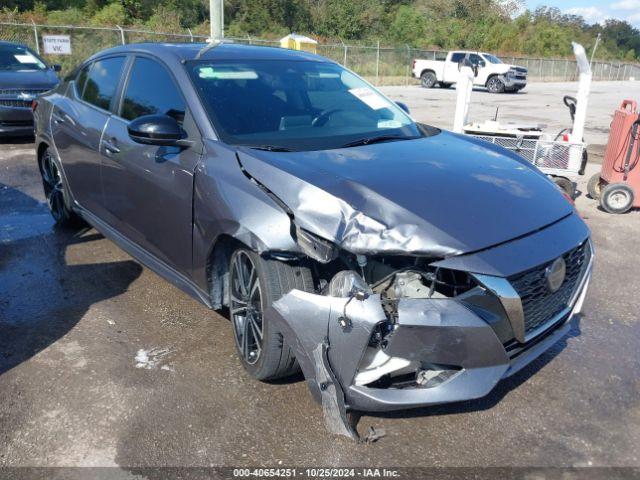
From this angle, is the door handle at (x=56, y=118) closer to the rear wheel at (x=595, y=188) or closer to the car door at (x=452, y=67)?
the rear wheel at (x=595, y=188)

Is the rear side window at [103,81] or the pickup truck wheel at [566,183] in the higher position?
the rear side window at [103,81]

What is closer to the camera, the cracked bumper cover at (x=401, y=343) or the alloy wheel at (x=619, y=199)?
the cracked bumper cover at (x=401, y=343)

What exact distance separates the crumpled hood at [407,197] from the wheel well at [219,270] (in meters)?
0.45

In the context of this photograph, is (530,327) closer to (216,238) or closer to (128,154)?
(216,238)

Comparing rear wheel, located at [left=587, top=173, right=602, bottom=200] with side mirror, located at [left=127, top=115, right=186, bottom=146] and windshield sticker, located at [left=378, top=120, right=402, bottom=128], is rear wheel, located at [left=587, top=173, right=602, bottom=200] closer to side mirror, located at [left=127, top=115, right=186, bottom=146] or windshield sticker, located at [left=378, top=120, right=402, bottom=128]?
windshield sticker, located at [left=378, top=120, right=402, bottom=128]

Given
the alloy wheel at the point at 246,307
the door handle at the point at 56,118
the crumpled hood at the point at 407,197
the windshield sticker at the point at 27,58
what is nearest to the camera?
the crumpled hood at the point at 407,197

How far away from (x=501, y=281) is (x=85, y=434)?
→ 2.00 meters

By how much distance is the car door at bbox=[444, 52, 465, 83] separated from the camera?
95.7 ft

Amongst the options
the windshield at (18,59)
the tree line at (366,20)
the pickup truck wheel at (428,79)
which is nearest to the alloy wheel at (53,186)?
the windshield at (18,59)

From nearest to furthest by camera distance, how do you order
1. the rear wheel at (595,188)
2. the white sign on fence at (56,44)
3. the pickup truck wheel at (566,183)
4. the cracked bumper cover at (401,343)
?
1. the cracked bumper cover at (401,343)
2. the pickup truck wheel at (566,183)
3. the rear wheel at (595,188)
4. the white sign on fence at (56,44)

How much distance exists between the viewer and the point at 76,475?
97.0 inches

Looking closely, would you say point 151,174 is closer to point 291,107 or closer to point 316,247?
point 291,107

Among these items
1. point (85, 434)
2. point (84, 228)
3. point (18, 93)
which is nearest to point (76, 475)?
point (85, 434)

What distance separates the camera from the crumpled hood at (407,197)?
2.49m
